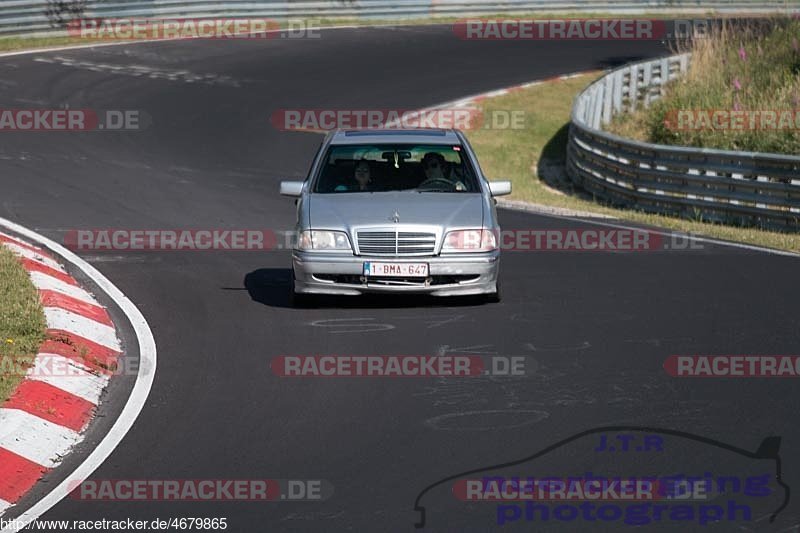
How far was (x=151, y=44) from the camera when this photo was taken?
33281 millimetres

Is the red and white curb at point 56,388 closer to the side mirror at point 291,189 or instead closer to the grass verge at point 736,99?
the side mirror at point 291,189

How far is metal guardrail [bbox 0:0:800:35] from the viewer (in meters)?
31.9

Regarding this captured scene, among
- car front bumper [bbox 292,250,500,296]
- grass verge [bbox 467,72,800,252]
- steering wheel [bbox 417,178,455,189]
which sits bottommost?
grass verge [bbox 467,72,800,252]

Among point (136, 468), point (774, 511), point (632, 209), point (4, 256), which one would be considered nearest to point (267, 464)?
point (136, 468)

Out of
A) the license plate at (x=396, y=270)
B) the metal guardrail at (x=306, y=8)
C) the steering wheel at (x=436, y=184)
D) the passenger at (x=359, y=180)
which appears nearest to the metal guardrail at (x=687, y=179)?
the steering wheel at (x=436, y=184)

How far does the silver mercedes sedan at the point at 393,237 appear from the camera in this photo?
11656 mm

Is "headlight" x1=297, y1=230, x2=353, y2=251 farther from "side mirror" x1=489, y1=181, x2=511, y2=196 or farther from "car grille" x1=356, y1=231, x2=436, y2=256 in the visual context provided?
"side mirror" x1=489, y1=181, x2=511, y2=196

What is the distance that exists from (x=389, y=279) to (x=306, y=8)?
27.1 meters

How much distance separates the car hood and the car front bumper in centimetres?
32

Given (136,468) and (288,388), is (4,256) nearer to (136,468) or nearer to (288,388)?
(288,388)

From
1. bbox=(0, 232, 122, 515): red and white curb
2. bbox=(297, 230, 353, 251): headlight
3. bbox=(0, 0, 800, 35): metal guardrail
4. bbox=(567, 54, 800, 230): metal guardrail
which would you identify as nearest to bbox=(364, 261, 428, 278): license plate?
bbox=(297, 230, 353, 251): headlight

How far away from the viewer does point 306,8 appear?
3766cm

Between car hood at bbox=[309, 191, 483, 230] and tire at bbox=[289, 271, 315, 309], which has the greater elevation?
car hood at bbox=[309, 191, 483, 230]

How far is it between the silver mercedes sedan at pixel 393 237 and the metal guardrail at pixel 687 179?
22.9 ft
